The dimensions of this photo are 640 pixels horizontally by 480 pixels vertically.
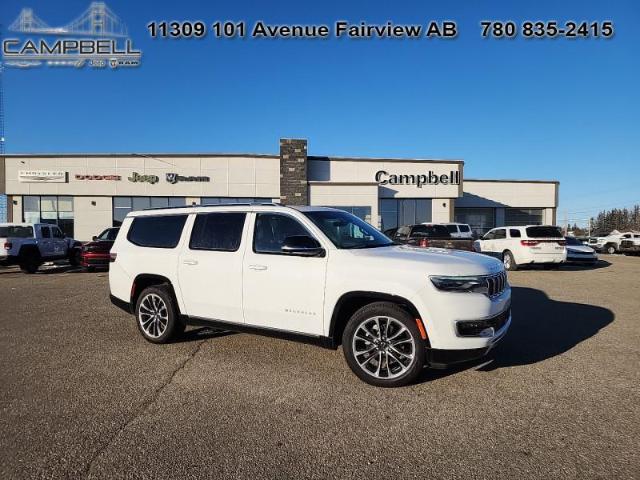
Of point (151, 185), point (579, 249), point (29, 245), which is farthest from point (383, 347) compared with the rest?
point (151, 185)

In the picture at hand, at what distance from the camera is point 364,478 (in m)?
2.60

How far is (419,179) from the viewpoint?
105 ft

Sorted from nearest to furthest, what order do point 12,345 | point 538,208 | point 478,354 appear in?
1. point 478,354
2. point 12,345
3. point 538,208

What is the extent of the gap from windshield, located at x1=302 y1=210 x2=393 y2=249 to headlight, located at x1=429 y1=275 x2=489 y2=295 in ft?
3.75

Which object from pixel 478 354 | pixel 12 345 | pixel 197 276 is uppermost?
pixel 197 276

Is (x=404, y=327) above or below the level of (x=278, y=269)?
below

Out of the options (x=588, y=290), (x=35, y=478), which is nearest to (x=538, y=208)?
(x=588, y=290)

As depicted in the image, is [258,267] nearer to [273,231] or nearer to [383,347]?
[273,231]

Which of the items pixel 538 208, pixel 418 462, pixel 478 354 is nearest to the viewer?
pixel 418 462

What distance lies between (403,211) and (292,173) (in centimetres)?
931

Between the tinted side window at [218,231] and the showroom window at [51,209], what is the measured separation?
94.6ft

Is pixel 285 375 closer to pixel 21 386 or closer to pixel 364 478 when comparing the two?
pixel 364 478

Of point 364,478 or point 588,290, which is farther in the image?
point 588,290

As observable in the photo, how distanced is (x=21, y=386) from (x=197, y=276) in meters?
Answer: 2.04
